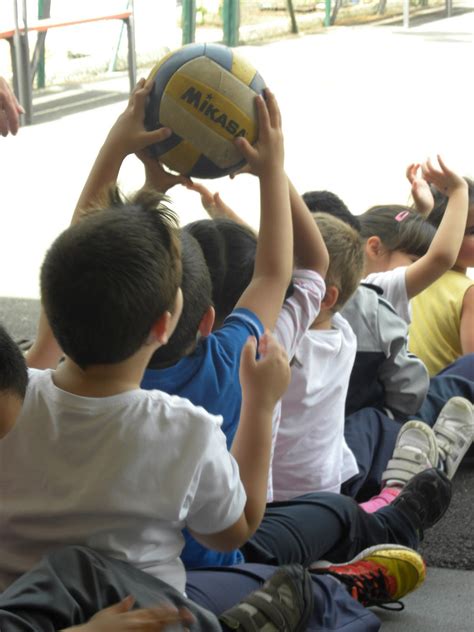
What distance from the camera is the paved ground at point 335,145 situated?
300cm

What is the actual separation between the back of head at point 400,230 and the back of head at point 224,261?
1.35m

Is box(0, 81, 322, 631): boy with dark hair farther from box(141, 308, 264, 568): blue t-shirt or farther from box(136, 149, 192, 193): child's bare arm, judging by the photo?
box(136, 149, 192, 193): child's bare arm

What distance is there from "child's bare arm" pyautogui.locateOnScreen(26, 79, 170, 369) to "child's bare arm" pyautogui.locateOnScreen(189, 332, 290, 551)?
0.57 metres

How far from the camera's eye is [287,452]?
2.74m

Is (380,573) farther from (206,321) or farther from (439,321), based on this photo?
(439,321)

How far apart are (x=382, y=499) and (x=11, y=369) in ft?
4.90

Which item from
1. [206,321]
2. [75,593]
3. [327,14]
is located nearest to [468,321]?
[206,321]

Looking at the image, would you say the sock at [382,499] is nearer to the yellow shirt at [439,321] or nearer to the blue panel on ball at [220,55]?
the yellow shirt at [439,321]

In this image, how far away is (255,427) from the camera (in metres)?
1.89

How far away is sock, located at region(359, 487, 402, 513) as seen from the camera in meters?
2.93

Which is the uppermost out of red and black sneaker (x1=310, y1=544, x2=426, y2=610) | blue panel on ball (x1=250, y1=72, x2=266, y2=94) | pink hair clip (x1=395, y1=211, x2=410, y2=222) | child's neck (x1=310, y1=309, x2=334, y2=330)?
blue panel on ball (x1=250, y1=72, x2=266, y2=94)

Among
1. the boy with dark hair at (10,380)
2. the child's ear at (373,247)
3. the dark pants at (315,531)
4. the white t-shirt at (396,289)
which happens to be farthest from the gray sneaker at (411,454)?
the boy with dark hair at (10,380)

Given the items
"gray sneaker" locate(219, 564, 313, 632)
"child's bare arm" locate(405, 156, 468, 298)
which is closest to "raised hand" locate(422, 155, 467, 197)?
"child's bare arm" locate(405, 156, 468, 298)

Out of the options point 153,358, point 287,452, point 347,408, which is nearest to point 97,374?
point 153,358
